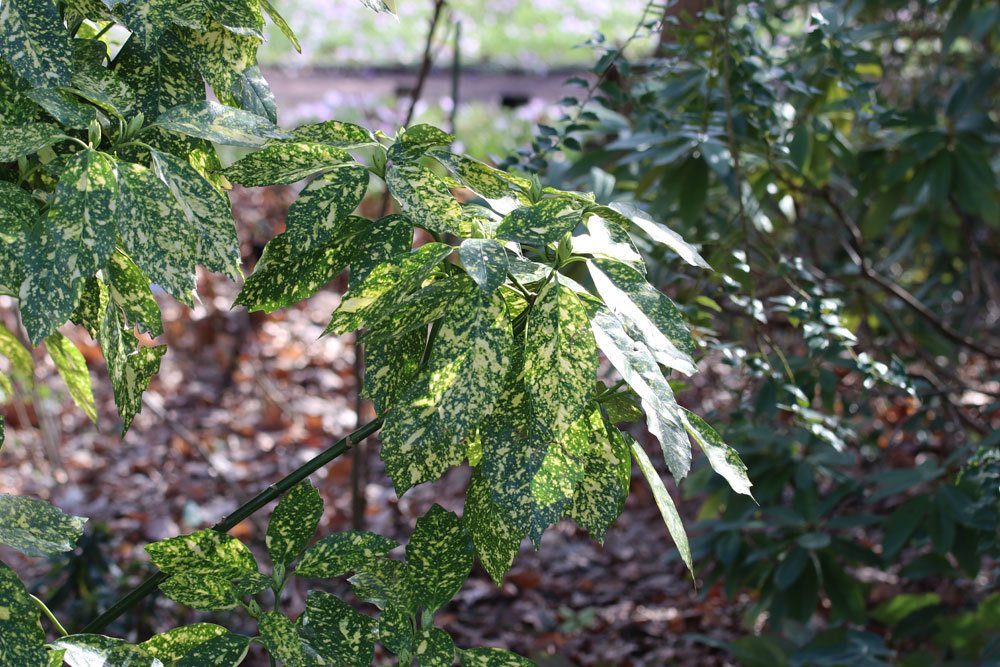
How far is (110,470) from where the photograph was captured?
12.4 feet

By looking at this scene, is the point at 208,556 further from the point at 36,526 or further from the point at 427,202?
the point at 427,202

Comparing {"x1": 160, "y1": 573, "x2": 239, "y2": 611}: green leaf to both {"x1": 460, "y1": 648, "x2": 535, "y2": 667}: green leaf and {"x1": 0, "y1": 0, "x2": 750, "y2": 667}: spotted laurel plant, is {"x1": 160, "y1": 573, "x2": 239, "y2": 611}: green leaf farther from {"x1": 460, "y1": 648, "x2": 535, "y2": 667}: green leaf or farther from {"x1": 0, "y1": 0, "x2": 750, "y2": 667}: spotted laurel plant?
{"x1": 460, "y1": 648, "x2": 535, "y2": 667}: green leaf

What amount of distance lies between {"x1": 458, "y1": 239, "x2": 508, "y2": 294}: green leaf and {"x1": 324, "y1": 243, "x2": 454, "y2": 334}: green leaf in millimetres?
34

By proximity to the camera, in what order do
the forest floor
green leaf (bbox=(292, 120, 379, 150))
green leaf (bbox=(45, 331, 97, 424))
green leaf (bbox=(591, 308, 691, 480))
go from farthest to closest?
the forest floor < green leaf (bbox=(45, 331, 97, 424)) < green leaf (bbox=(292, 120, 379, 150)) < green leaf (bbox=(591, 308, 691, 480))

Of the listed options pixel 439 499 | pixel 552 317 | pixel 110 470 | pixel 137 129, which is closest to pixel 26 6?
pixel 137 129

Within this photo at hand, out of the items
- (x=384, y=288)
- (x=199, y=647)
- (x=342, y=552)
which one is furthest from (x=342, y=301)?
(x=199, y=647)

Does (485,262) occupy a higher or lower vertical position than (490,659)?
higher

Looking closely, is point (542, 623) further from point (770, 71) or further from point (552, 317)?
point (552, 317)

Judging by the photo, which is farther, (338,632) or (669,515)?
(338,632)

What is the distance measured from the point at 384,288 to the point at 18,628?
432 millimetres

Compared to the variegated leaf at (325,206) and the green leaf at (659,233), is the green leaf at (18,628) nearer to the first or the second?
the variegated leaf at (325,206)

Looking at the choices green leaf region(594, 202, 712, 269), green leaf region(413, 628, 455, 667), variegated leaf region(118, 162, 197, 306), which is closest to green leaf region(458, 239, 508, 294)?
green leaf region(594, 202, 712, 269)

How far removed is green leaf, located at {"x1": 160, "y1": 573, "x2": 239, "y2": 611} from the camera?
0.95 m

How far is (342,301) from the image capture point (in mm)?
928
